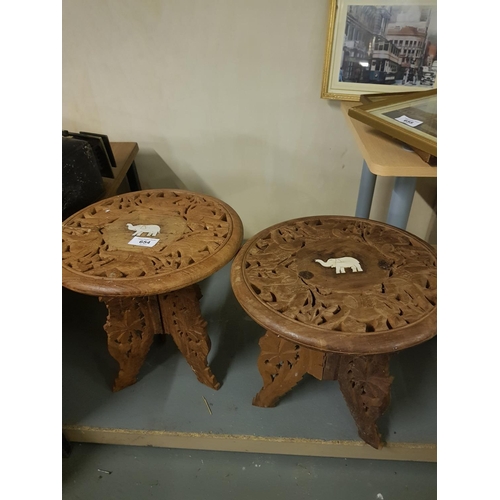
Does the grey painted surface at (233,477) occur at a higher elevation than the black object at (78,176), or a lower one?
lower

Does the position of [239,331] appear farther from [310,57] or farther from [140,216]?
[310,57]

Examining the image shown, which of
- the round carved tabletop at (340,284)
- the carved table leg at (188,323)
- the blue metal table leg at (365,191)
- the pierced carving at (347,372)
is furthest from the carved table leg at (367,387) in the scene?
the blue metal table leg at (365,191)

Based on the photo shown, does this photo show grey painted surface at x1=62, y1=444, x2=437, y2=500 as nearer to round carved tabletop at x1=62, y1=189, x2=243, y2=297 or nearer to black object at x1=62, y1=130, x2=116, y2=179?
round carved tabletop at x1=62, y1=189, x2=243, y2=297

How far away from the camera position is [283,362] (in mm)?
922

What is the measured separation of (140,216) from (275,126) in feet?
2.05

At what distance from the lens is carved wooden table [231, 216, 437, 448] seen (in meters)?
0.75

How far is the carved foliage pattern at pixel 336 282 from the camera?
2.56 feet

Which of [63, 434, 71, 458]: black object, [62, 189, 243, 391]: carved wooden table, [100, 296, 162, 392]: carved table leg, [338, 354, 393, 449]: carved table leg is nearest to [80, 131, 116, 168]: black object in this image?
[62, 189, 243, 391]: carved wooden table

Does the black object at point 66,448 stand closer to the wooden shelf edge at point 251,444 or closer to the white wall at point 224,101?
the wooden shelf edge at point 251,444

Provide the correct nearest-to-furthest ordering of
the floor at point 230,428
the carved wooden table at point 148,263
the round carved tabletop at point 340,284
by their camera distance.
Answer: the round carved tabletop at point 340,284, the carved wooden table at point 148,263, the floor at point 230,428

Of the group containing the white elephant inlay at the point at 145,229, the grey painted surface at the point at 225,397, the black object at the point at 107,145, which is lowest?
the grey painted surface at the point at 225,397

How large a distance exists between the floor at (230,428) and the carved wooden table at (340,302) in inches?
3.1

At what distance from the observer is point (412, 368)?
1185 mm

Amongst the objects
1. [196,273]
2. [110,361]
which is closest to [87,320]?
[110,361]
